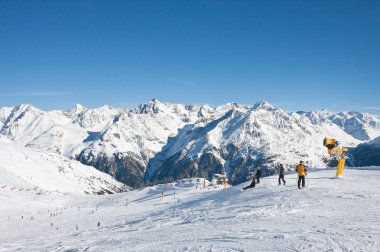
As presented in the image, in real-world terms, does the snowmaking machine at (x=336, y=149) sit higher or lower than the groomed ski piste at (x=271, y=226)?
higher

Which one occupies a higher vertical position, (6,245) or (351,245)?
(351,245)

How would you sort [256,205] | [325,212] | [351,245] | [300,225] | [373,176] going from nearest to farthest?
1. [351,245]
2. [300,225]
3. [325,212]
4. [256,205]
5. [373,176]

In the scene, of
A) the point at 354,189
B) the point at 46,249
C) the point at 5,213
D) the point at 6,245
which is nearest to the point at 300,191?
the point at 354,189

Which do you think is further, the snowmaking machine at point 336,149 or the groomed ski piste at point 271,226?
the snowmaking machine at point 336,149

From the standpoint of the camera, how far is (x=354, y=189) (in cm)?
2692

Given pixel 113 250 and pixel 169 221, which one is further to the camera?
pixel 169 221

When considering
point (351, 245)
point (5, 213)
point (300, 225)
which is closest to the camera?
point (351, 245)

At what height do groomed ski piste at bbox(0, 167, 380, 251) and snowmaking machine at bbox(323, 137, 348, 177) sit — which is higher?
snowmaking machine at bbox(323, 137, 348, 177)

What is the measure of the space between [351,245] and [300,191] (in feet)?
45.6

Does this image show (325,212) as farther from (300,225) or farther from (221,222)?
(221,222)

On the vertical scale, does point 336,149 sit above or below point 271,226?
above

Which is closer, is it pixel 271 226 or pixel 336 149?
pixel 271 226

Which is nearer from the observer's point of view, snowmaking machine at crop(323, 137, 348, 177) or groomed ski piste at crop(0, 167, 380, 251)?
groomed ski piste at crop(0, 167, 380, 251)

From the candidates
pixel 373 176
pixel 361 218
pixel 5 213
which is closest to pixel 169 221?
pixel 361 218
